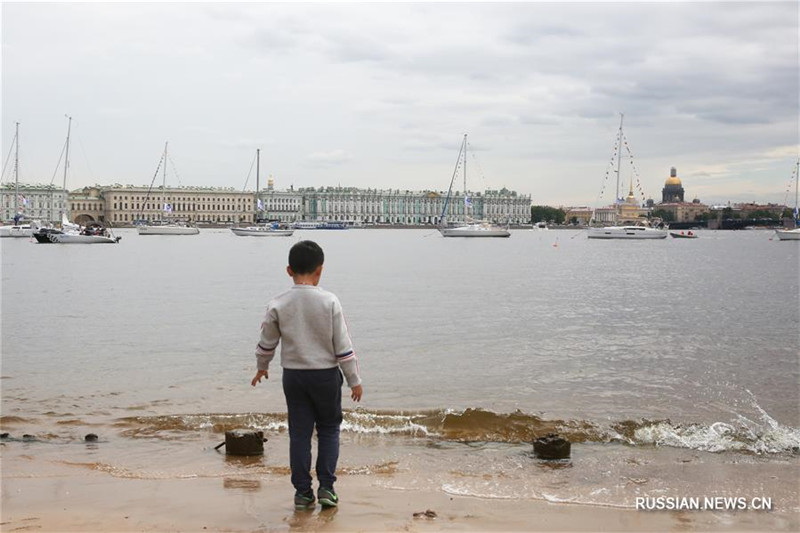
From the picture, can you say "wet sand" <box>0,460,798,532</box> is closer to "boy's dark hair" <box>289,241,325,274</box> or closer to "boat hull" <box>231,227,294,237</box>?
"boy's dark hair" <box>289,241,325,274</box>

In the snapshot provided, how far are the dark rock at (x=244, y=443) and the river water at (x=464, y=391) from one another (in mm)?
157

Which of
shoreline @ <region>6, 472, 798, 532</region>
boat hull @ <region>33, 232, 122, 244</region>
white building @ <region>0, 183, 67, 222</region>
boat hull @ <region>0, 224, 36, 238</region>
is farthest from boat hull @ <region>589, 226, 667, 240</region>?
shoreline @ <region>6, 472, 798, 532</region>

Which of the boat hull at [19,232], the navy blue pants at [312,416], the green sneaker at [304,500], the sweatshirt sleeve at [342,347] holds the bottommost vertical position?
the boat hull at [19,232]

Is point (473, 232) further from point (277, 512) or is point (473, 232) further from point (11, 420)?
point (277, 512)

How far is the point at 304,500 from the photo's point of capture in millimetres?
5473

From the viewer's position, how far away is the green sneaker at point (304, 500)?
5.46 meters

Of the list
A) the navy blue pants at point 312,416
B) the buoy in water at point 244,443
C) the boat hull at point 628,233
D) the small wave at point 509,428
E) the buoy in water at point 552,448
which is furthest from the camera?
the boat hull at point 628,233

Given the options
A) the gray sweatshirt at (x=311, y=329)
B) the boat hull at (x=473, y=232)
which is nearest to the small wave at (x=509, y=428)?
the gray sweatshirt at (x=311, y=329)

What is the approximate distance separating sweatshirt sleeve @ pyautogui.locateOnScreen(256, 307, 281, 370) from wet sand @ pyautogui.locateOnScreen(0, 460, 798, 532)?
1.08 meters

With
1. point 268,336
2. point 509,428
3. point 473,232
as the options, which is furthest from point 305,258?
point 473,232

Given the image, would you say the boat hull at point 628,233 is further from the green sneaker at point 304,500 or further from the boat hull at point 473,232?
the green sneaker at point 304,500

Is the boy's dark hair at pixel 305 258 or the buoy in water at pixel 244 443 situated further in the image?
the buoy in water at pixel 244 443

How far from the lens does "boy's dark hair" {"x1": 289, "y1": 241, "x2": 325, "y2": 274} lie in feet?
16.8

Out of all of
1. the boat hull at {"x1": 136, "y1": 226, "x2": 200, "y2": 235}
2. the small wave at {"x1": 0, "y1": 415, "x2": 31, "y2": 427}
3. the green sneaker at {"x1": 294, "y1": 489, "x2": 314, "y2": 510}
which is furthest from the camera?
the boat hull at {"x1": 136, "y1": 226, "x2": 200, "y2": 235}
